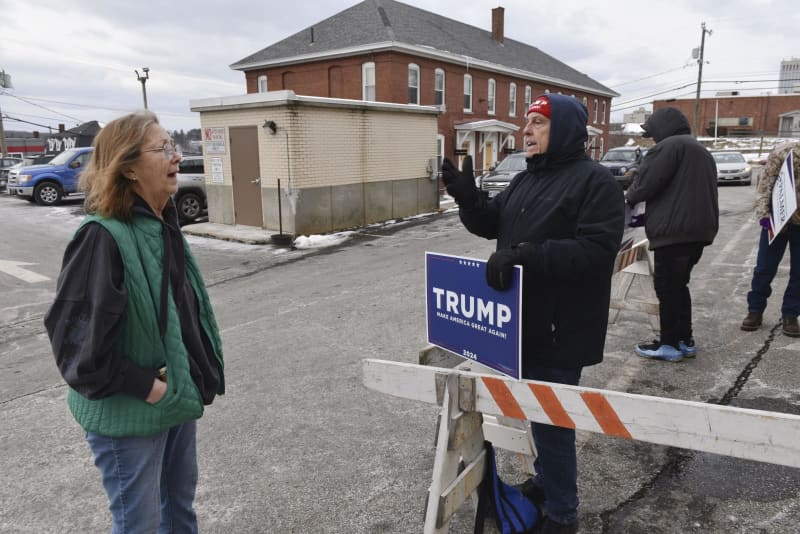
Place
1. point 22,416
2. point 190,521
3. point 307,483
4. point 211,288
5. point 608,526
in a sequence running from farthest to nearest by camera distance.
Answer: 1. point 211,288
2. point 22,416
3. point 307,483
4. point 608,526
5. point 190,521

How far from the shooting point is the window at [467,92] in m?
28.3

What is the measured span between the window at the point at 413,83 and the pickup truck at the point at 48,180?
13185 millimetres

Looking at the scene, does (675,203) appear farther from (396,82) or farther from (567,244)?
(396,82)

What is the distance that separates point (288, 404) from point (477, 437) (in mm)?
2090

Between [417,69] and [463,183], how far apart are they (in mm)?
24124

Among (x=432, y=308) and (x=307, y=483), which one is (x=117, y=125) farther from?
(x=307, y=483)

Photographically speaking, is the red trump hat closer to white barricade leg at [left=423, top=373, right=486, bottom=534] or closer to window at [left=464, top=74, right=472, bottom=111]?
white barricade leg at [left=423, top=373, right=486, bottom=534]

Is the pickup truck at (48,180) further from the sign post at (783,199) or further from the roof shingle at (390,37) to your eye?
the sign post at (783,199)

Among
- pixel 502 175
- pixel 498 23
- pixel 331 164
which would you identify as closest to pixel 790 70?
pixel 498 23

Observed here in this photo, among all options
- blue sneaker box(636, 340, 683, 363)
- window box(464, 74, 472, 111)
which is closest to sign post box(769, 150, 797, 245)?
blue sneaker box(636, 340, 683, 363)

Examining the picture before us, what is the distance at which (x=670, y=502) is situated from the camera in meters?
2.94

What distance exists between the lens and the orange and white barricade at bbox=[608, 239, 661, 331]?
5.29 m

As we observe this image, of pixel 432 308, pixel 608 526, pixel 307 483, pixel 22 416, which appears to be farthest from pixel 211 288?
pixel 608 526

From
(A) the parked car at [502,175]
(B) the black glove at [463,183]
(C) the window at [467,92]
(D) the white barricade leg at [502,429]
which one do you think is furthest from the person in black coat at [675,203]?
(C) the window at [467,92]
